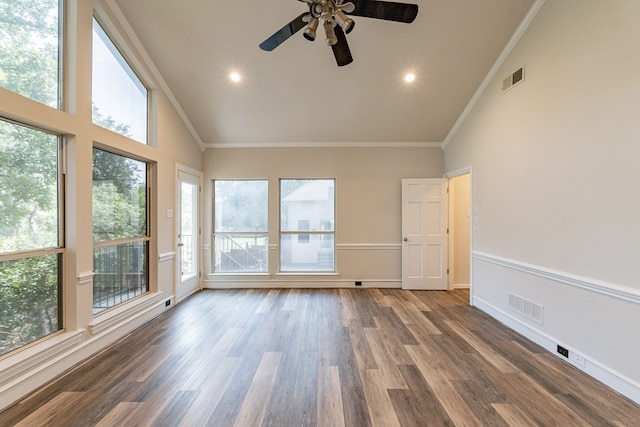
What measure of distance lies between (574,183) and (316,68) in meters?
3.02

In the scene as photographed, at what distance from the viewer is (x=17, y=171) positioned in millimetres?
2037

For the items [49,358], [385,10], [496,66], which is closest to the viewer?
[385,10]

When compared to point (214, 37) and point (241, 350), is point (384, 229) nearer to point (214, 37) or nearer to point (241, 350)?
point (241, 350)

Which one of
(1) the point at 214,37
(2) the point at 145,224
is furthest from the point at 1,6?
(2) the point at 145,224

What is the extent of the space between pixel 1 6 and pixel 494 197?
505 centimetres

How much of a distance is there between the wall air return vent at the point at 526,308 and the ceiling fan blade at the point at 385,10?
3037 mm

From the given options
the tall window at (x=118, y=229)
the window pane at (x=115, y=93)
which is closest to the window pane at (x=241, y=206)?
the tall window at (x=118, y=229)

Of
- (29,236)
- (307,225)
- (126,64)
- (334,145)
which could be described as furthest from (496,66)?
(29,236)

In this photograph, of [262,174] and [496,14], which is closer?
[496,14]

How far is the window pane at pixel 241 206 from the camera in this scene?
4.92 metres

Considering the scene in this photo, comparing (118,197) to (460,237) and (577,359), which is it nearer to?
(577,359)

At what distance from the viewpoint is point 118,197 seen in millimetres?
3045

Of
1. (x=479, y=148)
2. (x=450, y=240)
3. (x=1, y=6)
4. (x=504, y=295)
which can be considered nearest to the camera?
(x=1, y=6)

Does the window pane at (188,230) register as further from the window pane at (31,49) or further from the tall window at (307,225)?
the window pane at (31,49)
